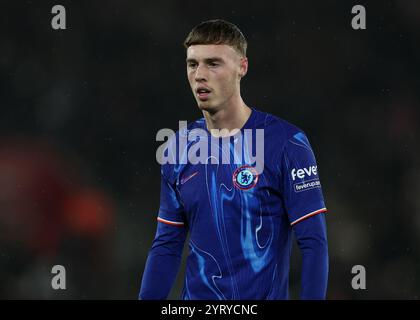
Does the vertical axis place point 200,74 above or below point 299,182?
above

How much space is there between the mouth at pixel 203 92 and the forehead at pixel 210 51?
0.16 metres

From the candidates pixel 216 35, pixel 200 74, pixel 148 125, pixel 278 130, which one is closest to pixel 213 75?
pixel 200 74

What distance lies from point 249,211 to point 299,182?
0.89 feet

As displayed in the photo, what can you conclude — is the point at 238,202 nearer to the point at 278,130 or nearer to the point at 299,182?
the point at 299,182

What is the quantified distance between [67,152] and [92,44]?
53.2 inches

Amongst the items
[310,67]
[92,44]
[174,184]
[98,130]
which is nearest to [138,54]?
[92,44]

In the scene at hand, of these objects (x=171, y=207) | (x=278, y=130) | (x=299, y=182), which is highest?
(x=278, y=130)

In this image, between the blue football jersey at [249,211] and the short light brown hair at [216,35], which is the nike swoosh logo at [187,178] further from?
the short light brown hair at [216,35]

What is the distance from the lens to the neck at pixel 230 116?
3529mm

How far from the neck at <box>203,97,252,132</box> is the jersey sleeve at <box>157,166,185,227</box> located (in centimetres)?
40

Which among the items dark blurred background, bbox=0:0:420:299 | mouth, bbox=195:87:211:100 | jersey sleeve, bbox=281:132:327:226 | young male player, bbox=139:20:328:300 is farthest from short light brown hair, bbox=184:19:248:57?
dark blurred background, bbox=0:0:420:299

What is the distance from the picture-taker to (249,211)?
3367mm

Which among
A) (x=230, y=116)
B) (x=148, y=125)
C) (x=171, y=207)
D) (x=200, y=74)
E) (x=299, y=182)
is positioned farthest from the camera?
(x=148, y=125)

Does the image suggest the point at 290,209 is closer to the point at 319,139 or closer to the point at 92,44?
the point at 319,139
